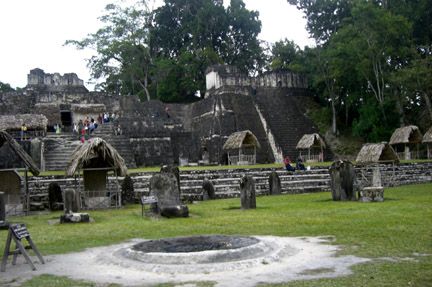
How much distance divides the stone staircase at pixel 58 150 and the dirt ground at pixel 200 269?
1655cm

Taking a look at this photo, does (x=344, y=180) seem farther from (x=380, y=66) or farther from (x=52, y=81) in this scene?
(x=52, y=81)

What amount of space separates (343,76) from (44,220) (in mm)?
24669

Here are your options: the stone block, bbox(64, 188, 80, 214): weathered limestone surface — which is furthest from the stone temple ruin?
the stone block

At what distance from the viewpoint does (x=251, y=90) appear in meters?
34.5

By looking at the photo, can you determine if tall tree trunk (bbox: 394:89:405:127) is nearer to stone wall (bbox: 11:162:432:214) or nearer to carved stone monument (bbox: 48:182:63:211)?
stone wall (bbox: 11:162:432:214)

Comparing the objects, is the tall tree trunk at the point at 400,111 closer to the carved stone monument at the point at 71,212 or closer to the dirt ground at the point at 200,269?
the carved stone monument at the point at 71,212

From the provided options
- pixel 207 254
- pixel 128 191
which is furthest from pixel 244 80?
pixel 207 254

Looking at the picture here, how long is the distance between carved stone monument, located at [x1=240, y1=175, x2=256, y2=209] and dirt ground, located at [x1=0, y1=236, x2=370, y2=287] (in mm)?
5429

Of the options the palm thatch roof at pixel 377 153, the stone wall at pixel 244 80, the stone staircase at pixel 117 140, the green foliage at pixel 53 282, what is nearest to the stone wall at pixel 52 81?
the stone wall at pixel 244 80

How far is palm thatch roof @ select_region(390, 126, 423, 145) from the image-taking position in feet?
85.7

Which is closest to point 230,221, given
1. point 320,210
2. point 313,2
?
point 320,210

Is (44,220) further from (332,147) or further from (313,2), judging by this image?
(313,2)

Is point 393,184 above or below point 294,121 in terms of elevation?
below

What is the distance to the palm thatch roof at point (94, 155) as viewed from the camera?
13070 millimetres
